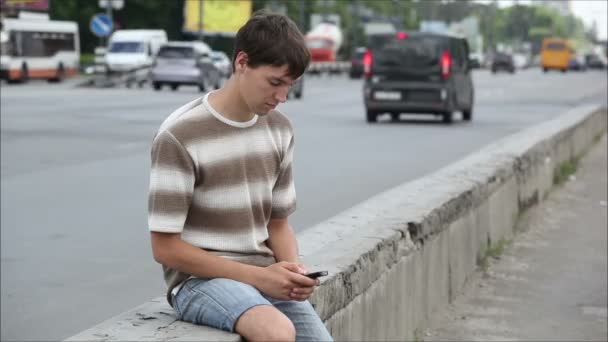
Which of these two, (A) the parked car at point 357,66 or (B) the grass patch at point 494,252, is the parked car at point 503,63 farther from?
(B) the grass patch at point 494,252

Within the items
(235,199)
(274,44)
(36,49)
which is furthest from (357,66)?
(274,44)

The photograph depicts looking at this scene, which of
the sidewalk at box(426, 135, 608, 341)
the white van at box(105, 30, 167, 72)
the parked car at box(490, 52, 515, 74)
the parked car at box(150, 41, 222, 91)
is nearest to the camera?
the sidewalk at box(426, 135, 608, 341)

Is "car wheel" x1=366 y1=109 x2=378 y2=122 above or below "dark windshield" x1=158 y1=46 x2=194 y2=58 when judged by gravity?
above

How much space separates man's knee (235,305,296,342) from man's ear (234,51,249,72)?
23.3 inches

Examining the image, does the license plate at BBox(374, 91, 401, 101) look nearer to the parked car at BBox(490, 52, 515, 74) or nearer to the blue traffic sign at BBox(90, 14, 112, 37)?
the blue traffic sign at BBox(90, 14, 112, 37)

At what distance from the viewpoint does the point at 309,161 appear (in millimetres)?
16938

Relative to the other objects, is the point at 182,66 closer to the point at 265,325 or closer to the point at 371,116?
the point at 371,116

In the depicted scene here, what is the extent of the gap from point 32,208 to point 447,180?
4.14m

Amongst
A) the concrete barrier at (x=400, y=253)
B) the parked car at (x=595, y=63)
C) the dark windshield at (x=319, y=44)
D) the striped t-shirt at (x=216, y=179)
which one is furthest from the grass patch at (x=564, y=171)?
the parked car at (x=595, y=63)

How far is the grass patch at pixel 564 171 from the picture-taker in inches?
583

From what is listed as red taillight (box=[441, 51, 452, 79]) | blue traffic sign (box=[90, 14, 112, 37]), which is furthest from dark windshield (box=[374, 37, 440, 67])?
blue traffic sign (box=[90, 14, 112, 37])

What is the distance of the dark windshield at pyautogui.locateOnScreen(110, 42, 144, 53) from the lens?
53.2 meters

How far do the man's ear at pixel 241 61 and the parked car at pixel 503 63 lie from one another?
99883 mm

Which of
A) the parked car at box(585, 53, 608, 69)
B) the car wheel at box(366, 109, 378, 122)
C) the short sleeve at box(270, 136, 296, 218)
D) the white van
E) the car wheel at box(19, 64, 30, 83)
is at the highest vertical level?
the short sleeve at box(270, 136, 296, 218)
